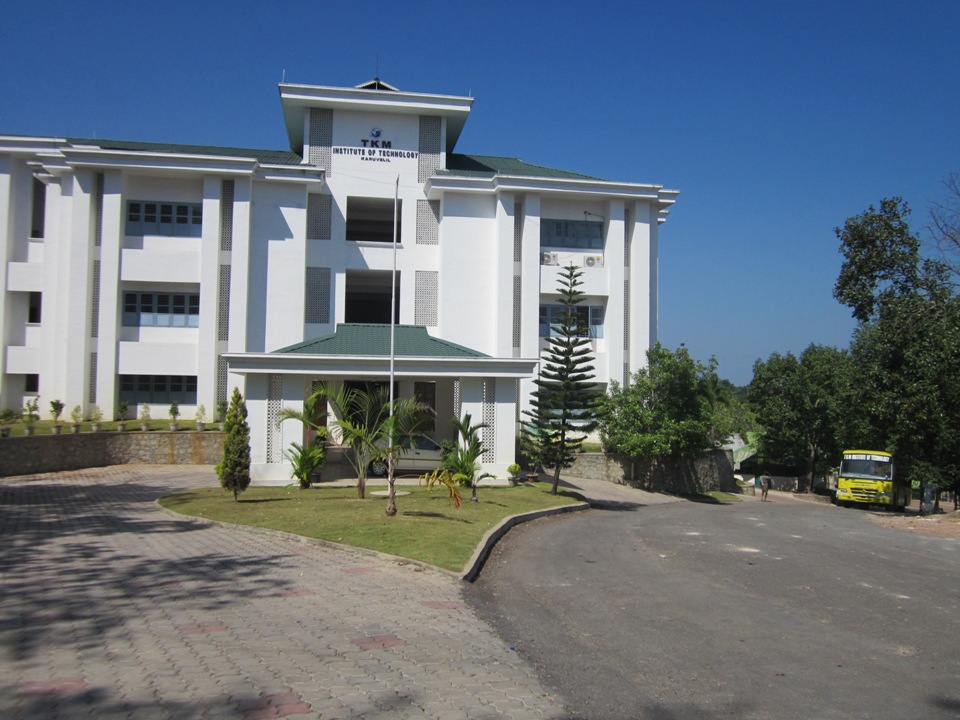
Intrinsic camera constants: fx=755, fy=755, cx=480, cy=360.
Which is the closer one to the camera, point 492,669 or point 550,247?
point 492,669

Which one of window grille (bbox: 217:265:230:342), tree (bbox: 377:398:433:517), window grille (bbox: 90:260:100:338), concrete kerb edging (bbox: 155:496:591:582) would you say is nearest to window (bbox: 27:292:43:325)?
window grille (bbox: 90:260:100:338)

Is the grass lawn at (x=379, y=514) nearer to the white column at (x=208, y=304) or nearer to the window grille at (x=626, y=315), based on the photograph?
the white column at (x=208, y=304)

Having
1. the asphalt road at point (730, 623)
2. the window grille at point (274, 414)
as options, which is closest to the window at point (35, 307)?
the window grille at point (274, 414)

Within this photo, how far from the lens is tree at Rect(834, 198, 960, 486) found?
85.5 feet

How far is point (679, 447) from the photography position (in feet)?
93.2

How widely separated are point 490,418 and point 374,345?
420 centimetres

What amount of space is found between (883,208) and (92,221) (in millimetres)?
32397

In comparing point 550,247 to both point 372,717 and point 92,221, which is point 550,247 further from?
point 372,717

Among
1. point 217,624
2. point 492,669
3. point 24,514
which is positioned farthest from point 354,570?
point 24,514

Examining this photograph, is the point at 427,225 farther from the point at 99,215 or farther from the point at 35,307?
the point at 35,307

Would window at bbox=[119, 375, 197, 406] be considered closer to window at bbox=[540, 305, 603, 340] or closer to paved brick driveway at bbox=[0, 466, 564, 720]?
window at bbox=[540, 305, 603, 340]

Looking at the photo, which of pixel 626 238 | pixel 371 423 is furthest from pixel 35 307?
pixel 626 238

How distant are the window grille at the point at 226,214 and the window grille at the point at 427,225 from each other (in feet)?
24.3

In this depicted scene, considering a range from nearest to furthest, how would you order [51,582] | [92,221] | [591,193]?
[51,582] → [92,221] → [591,193]
